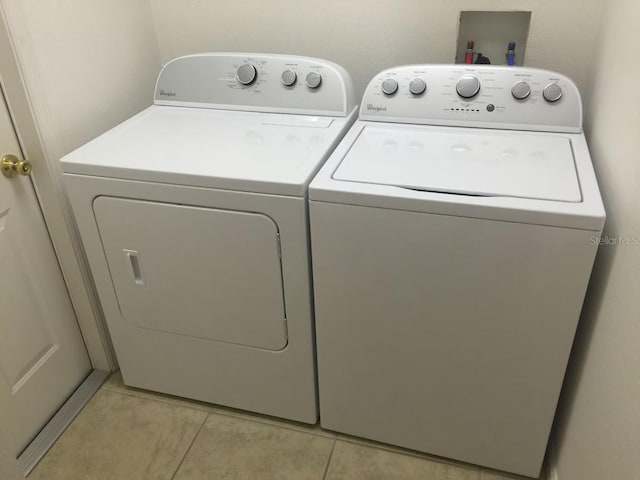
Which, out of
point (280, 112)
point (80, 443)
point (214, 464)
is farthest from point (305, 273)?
point (80, 443)


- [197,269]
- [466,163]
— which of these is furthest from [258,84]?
[466,163]

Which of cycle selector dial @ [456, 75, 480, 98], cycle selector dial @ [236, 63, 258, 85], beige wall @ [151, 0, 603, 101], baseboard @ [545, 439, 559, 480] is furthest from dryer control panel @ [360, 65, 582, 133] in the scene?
baseboard @ [545, 439, 559, 480]

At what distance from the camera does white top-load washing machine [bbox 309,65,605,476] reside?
121cm

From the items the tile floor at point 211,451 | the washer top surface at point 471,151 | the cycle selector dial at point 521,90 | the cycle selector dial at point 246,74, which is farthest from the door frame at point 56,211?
the cycle selector dial at point 521,90

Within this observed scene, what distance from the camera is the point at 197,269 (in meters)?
1.50

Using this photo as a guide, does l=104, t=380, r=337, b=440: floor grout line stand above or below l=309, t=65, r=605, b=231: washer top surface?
below

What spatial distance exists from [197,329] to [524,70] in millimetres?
1196

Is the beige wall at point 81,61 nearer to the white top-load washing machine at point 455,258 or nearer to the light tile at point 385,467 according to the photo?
the white top-load washing machine at point 455,258

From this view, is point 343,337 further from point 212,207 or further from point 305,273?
point 212,207

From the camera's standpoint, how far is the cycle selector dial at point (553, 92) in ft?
4.89

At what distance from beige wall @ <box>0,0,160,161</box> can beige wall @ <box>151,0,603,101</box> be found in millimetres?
160

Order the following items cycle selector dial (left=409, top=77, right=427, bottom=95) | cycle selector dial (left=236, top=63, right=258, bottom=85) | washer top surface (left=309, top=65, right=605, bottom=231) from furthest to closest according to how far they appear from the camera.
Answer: cycle selector dial (left=236, top=63, right=258, bottom=85)
cycle selector dial (left=409, top=77, right=427, bottom=95)
washer top surface (left=309, top=65, right=605, bottom=231)

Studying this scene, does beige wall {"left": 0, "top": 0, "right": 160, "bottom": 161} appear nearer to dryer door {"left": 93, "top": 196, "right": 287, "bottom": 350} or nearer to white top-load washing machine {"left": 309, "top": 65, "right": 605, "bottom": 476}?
dryer door {"left": 93, "top": 196, "right": 287, "bottom": 350}

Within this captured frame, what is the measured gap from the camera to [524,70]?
152 centimetres
